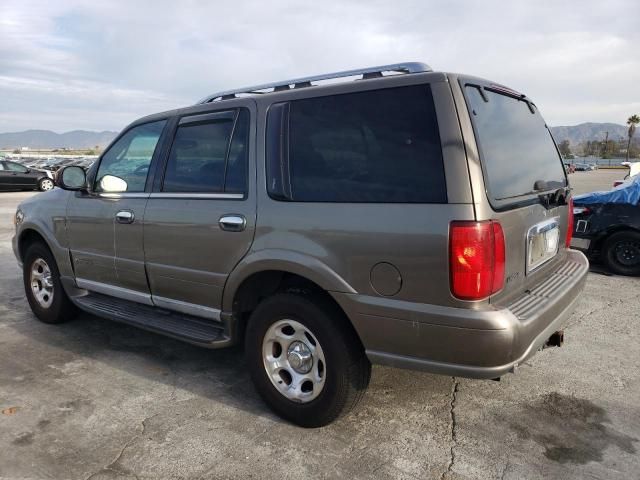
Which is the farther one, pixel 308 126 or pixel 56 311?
pixel 56 311

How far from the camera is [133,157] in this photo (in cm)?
409

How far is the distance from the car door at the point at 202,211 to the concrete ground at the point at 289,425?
2.07 ft

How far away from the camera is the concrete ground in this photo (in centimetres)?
268

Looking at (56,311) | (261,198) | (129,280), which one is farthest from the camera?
(56,311)

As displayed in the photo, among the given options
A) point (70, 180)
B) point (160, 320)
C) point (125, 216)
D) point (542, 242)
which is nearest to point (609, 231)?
point (542, 242)

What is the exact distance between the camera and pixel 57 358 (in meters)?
4.16

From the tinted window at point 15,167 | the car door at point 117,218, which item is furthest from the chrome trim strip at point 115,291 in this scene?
the tinted window at point 15,167

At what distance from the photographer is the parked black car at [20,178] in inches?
859

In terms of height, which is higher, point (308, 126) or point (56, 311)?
point (308, 126)

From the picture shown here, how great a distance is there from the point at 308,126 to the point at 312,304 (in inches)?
40.3

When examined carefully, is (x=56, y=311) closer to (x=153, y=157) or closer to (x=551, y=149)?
(x=153, y=157)

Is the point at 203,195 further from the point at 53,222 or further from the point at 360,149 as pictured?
the point at 53,222

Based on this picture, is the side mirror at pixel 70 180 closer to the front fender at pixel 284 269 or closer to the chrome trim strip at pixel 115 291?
the chrome trim strip at pixel 115 291

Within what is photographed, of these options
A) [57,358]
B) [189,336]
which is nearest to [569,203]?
[189,336]
